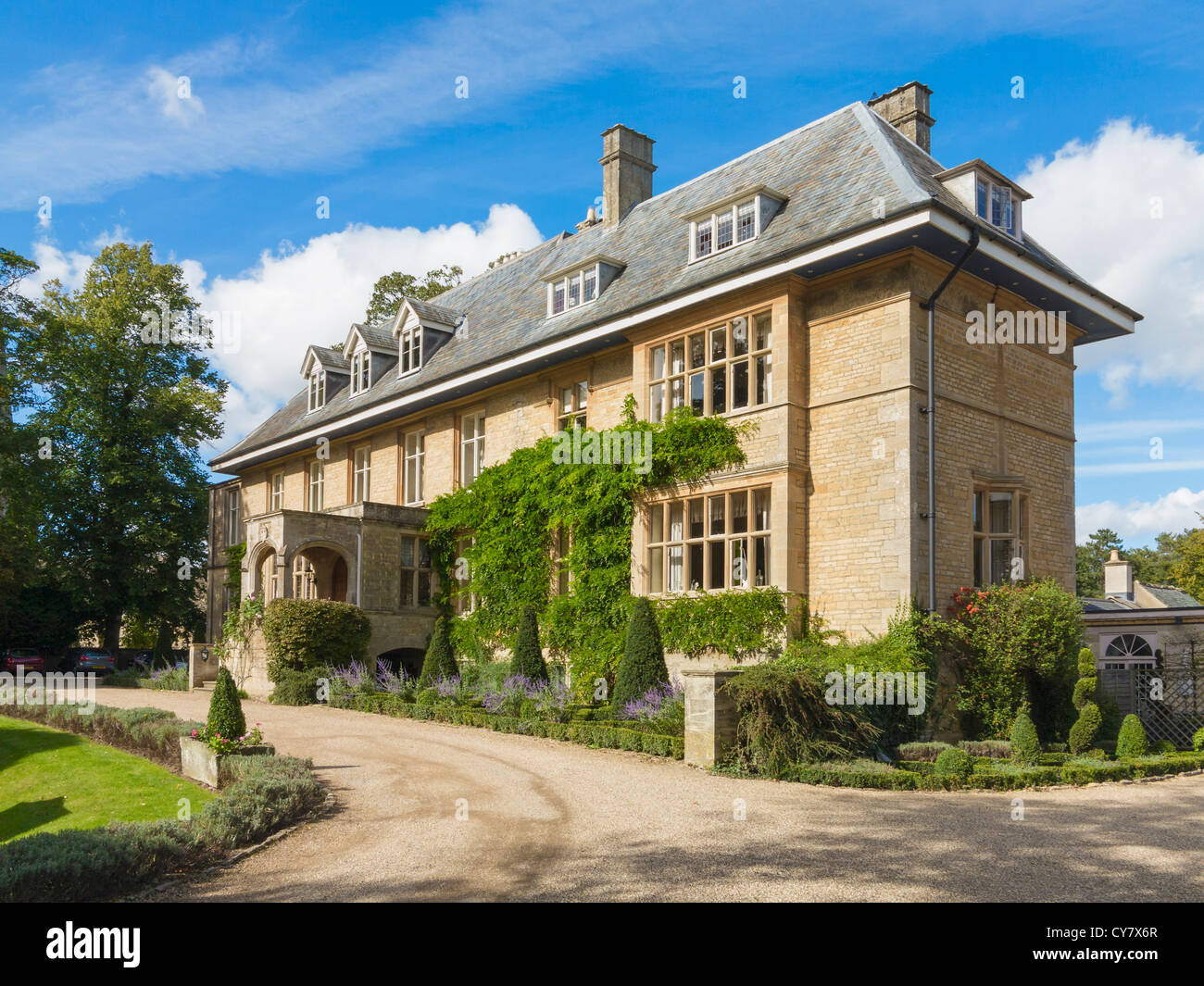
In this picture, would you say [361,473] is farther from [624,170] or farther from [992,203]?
[992,203]

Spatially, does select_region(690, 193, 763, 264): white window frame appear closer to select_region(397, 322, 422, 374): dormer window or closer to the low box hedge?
the low box hedge

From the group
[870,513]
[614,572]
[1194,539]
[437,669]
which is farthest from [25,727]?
[1194,539]

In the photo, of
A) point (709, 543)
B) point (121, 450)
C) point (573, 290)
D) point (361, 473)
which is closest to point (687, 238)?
point (573, 290)

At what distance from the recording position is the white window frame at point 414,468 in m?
27.8

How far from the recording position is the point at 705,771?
43.8 ft

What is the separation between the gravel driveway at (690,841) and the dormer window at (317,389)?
2120cm

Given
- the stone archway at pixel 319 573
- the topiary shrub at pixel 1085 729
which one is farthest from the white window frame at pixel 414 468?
the topiary shrub at pixel 1085 729

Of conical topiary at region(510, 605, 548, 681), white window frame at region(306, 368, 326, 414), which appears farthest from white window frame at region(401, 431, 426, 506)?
conical topiary at region(510, 605, 548, 681)

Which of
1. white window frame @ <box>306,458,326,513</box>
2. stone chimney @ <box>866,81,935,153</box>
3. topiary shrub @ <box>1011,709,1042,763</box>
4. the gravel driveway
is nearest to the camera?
the gravel driveway

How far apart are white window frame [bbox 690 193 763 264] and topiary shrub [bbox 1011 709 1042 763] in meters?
10.3

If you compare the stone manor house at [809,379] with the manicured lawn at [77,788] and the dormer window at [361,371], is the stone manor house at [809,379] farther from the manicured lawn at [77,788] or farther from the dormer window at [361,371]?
the manicured lawn at [77,788]

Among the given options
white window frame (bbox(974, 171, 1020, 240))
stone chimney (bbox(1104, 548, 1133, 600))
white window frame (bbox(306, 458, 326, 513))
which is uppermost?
white window frame (bbox(974, 171, 1020, 240))

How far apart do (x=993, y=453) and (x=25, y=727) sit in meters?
19.6

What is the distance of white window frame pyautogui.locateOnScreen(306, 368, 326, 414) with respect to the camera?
109 ft
